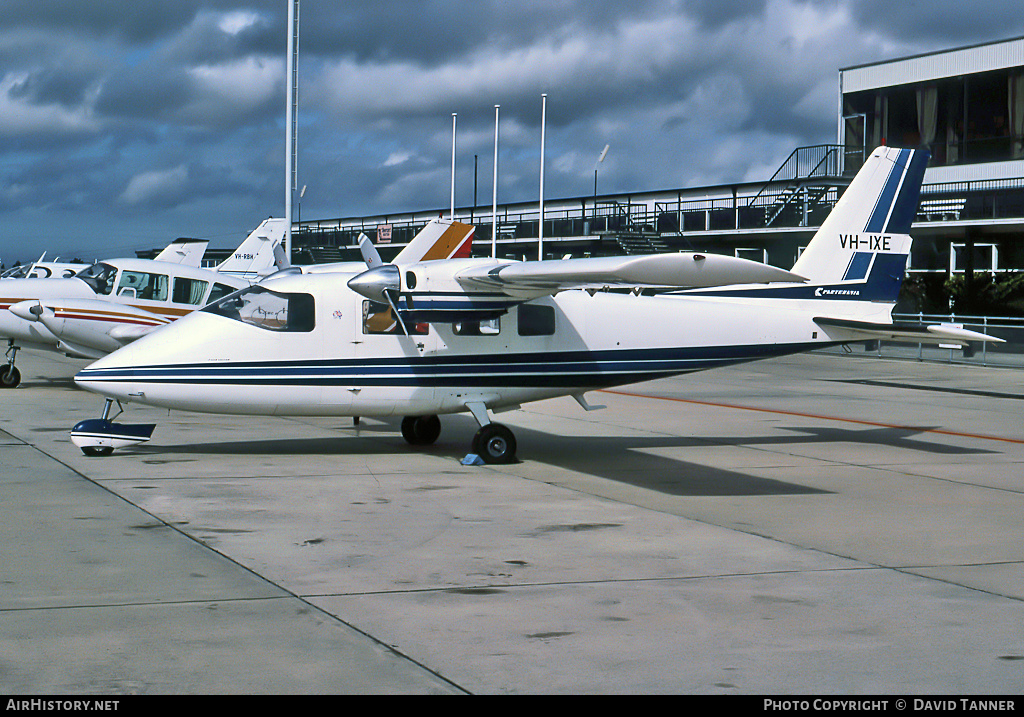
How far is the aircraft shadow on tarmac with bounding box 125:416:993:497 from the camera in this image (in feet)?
40.7

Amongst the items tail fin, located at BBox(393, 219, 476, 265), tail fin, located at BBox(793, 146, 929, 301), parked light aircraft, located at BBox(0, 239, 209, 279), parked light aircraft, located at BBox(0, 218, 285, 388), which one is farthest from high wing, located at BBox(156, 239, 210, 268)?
tail fin, located at BBox(793, 146, 929, 301)

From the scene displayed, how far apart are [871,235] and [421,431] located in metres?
7.06

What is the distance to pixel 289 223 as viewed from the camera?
2947 cm

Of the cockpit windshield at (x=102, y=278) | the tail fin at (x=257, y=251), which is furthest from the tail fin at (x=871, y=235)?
the tail fin at (x=257, y=251)

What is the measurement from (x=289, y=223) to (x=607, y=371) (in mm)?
16898

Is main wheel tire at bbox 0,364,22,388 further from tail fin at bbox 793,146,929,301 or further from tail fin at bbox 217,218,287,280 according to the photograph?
tail fin at bbox 217,218,287,280

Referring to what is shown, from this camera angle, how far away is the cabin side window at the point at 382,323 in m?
13.8

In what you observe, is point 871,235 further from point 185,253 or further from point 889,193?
point 185,253

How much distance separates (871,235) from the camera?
1612 cm

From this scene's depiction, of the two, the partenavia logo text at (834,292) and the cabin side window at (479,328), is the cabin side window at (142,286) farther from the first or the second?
the partenavia logo text at (834,292)

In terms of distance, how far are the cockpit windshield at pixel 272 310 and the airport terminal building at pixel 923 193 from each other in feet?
96.3

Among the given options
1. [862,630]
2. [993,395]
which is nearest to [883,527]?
[862,630]

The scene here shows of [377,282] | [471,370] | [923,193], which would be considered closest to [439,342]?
[471,370]
